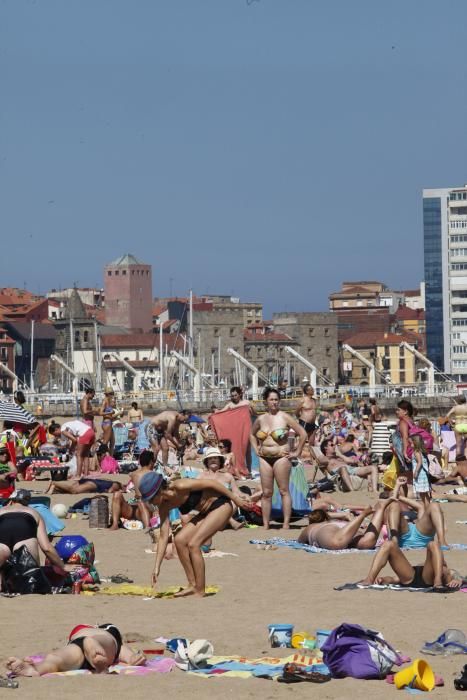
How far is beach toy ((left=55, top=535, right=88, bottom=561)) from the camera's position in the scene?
10.4 m

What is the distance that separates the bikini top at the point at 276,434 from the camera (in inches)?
520

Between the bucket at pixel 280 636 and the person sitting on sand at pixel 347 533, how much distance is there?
2887mm

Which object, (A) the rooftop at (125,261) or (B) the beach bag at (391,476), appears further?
(A) the rooftop at (125,261)

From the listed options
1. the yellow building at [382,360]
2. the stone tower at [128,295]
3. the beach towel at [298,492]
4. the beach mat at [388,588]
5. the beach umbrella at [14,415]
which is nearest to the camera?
the beach mat at [388,588]

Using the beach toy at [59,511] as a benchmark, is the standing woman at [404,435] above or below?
above

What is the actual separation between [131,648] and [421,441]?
12.3ft

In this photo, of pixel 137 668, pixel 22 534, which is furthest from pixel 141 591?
pixel 137 668

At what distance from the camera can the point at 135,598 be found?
9672mm

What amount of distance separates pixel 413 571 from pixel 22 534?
8.20 ft

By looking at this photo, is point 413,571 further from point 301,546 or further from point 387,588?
point 301,546

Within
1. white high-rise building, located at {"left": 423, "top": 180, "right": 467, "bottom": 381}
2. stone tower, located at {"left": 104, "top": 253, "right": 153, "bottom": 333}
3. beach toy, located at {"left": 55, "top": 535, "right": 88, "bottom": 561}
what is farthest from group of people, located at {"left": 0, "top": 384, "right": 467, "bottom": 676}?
stone tower, located at {"left": 104, "top": 253, "right": 153, "bottom": 333}

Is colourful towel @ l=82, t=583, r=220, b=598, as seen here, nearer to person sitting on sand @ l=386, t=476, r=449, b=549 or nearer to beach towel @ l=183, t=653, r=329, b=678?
person sitting on sand @ l=386, t=476, r=449, b=549

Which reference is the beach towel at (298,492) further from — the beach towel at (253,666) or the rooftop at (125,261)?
the rooftop at (125,261)

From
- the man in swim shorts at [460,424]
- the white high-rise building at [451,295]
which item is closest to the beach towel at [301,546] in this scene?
the man in swim shorts at [460,424]
